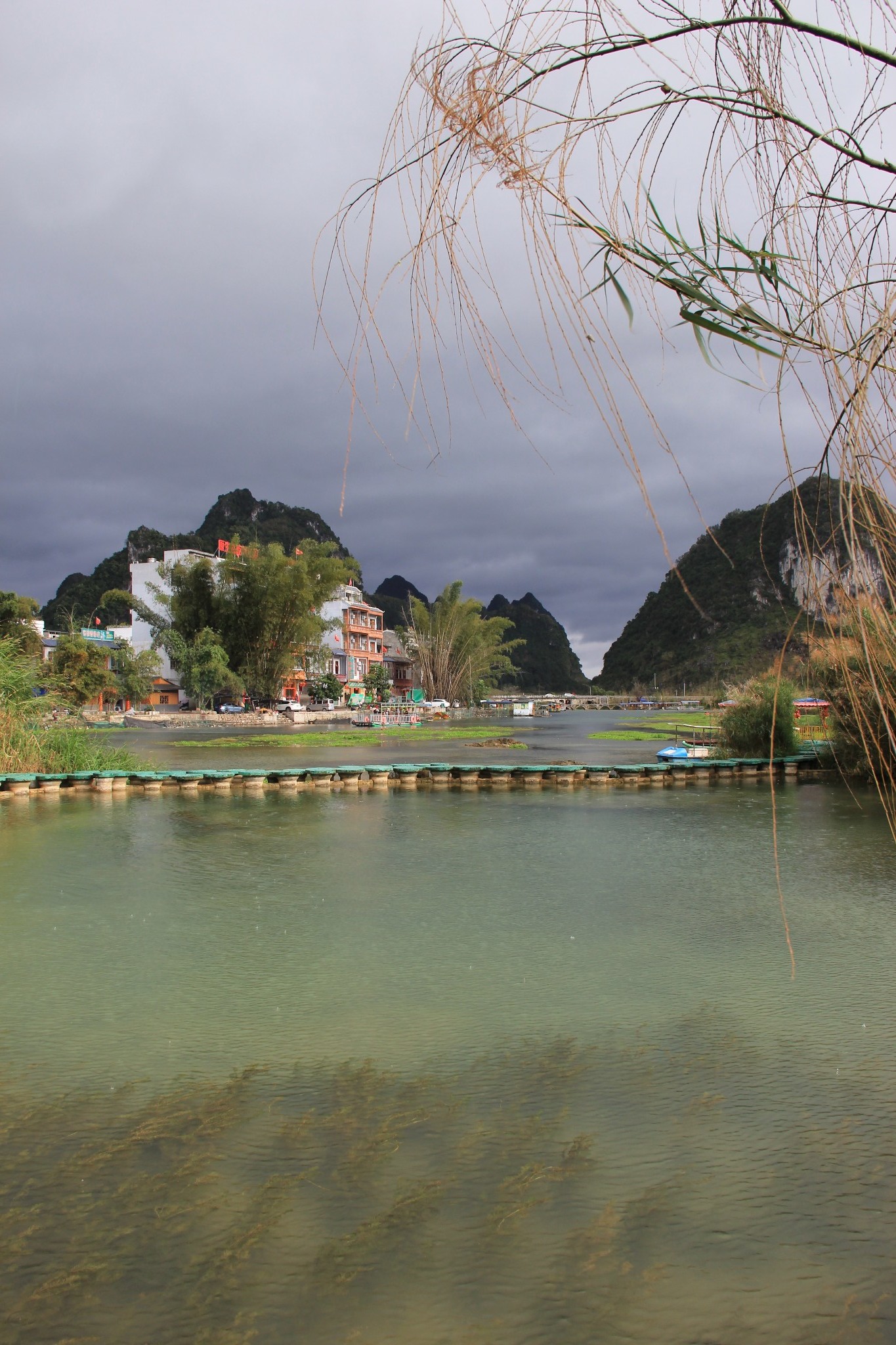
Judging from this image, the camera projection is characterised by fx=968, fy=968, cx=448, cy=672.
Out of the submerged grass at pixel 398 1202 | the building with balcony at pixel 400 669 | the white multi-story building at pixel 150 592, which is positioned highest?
the white multi-story building at pixel 150 592

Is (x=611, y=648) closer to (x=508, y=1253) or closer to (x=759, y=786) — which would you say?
(x=759, y=786)

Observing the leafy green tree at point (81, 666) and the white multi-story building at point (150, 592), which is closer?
the leafy green tree at point (81, 666)

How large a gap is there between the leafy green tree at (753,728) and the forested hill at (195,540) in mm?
27532

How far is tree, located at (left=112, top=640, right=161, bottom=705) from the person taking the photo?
135ft

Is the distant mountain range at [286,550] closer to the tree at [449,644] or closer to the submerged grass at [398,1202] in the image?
the tree at [449,644]

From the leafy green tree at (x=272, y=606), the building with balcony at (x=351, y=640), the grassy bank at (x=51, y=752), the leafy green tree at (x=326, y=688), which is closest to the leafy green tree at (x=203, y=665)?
the leafy green tree at (x=272, y=606)

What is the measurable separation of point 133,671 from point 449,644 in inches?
942

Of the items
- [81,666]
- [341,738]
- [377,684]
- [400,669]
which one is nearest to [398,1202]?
[341,738]

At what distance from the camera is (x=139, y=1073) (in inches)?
157

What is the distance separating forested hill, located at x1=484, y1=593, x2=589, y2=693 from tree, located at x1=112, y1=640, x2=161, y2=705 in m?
81.8

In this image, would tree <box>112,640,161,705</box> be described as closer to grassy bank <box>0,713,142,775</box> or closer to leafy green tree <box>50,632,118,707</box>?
leafy green tree <box>50,632,118,707</box>

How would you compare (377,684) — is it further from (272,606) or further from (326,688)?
(272,606)

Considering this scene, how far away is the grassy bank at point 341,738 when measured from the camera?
90.5ft

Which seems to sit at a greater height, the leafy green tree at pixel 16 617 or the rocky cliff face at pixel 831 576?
the leafy green tree at pixel 16 617
